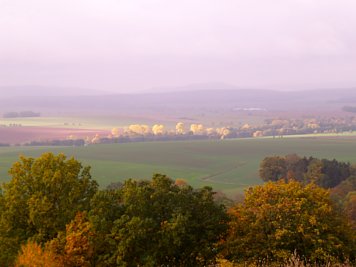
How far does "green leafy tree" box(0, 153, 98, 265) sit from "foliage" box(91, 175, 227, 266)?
2827mm

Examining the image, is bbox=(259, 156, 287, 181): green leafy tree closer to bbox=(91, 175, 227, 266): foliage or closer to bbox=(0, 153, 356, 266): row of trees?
bbox=(0, 153, 356, 266): row of trees

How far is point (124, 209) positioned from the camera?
35.4 m

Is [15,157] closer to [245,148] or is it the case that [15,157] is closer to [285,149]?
[245,148]

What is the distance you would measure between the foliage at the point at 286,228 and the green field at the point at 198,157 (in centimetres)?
5758

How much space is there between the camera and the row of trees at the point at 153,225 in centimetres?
3180

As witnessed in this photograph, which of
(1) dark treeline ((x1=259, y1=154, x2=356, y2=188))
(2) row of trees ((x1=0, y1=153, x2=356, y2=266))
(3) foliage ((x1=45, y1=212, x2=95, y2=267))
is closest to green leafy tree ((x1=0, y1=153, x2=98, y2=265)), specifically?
(2) row of trees ((x1=0, y1=153, x2=356, y2=266))

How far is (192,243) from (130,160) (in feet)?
344

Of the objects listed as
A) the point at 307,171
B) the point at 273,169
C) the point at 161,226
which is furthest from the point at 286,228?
the point at 307,171

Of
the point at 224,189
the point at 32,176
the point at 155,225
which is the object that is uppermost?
the point at 32,176

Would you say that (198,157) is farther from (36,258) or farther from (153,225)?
(36,258)

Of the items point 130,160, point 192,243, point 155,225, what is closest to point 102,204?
point 155,225

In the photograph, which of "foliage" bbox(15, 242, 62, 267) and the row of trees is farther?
the row of trees

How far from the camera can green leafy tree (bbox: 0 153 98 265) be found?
3522 centimetres

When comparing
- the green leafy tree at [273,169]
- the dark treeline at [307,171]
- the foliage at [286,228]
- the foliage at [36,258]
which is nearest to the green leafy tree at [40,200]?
the foliage at [36,258]
